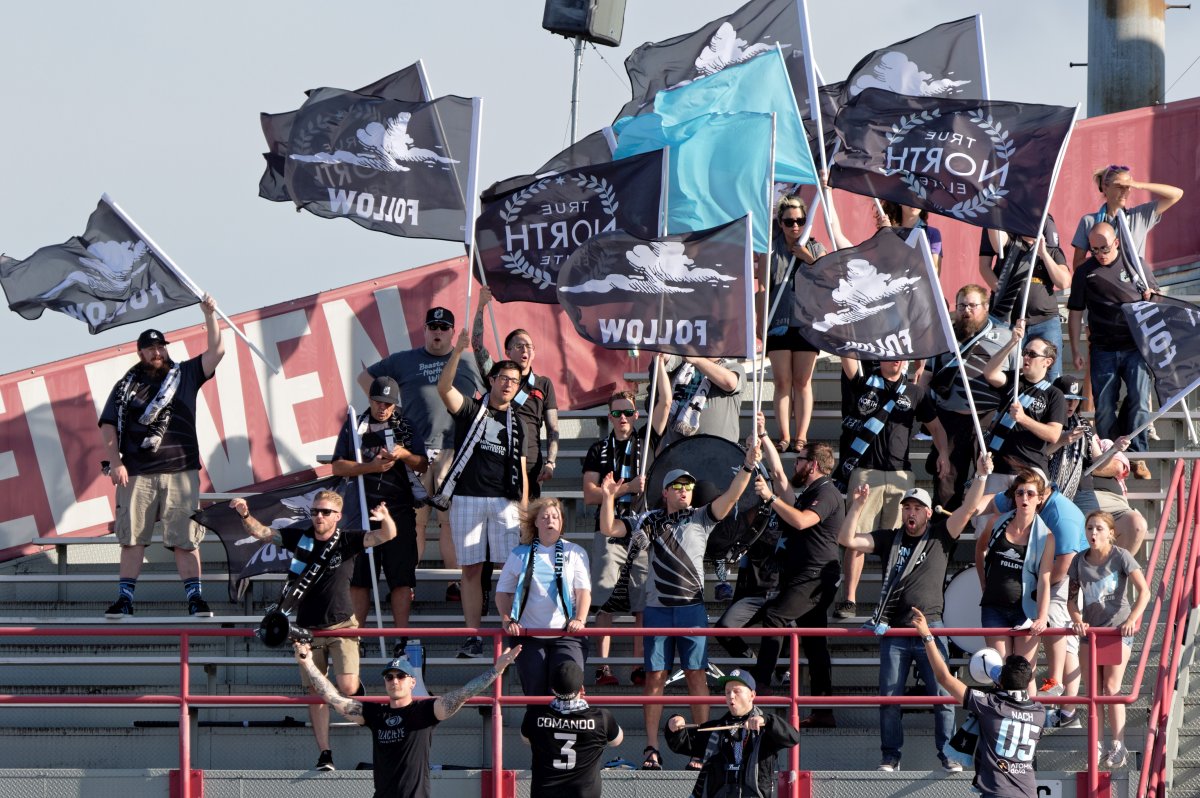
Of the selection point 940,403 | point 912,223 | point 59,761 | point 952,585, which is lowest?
point 59,761

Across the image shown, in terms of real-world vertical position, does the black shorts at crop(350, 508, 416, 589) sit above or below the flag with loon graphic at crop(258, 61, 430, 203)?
below

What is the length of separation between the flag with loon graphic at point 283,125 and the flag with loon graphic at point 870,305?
4356mm

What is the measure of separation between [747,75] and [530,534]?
4496mm

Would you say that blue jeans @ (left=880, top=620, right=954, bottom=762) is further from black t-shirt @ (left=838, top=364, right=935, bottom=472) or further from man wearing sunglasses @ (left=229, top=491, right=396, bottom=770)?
man wearing sunglasses @ (left=229, top=491, right=396, bottom=770)

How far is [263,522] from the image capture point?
15664mm

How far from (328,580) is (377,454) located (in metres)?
1.36

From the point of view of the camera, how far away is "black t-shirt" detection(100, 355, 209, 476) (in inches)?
632

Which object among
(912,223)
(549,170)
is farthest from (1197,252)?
(549,170)

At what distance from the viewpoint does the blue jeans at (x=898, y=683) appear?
541 inches

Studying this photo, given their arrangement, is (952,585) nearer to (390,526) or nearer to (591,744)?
(591,744)

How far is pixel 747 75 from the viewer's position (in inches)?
647

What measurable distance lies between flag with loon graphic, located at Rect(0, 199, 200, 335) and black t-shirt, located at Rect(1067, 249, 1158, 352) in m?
6.92

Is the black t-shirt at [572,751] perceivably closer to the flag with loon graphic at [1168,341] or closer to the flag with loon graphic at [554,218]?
the flag with loon graphic at [554,218]

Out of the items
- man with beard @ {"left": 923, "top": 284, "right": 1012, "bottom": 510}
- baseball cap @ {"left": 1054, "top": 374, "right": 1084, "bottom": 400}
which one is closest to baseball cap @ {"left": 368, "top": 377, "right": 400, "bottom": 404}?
man with beard @ {"left": 923, "top": 284, "right": 1012, "bottom": 510}
